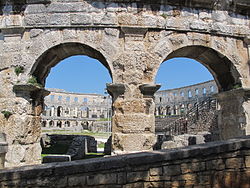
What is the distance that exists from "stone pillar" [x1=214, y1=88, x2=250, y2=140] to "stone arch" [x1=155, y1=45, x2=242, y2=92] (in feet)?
1.09

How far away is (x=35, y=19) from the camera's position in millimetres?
6238

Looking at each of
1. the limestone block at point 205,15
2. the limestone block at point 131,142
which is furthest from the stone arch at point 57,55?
the limestone block at point 205,15

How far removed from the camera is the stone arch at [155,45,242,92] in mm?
6750

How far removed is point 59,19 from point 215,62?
5180mm

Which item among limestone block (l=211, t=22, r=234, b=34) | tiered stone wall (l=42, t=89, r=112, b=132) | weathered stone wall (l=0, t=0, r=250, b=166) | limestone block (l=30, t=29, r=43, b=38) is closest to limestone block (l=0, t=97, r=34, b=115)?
weathered stone wall (l=0, t=0, r=250, b=166)

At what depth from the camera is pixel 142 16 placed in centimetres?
629

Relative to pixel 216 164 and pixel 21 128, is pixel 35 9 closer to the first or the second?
pixel 21 128

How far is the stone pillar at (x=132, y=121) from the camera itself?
18.6 ft

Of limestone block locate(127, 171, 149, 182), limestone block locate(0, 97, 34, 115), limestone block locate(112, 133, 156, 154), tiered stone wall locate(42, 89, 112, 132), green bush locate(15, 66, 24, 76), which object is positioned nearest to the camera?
limestone block locate(127, 171, 149, 182)

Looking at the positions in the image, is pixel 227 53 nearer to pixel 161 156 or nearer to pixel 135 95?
pixel 135 95

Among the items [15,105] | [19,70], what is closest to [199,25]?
[19,70]

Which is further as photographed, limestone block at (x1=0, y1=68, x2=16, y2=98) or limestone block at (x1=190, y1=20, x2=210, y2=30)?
limestone block at (x1=190, y1=20, x2=210, y2=30)

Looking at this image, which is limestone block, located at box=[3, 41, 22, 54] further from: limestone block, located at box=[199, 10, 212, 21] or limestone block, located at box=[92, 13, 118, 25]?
limestone block, located at box=[199, 10, 212, 21]

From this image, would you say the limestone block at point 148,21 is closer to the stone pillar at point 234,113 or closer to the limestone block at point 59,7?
the limestone block at point 59,7
